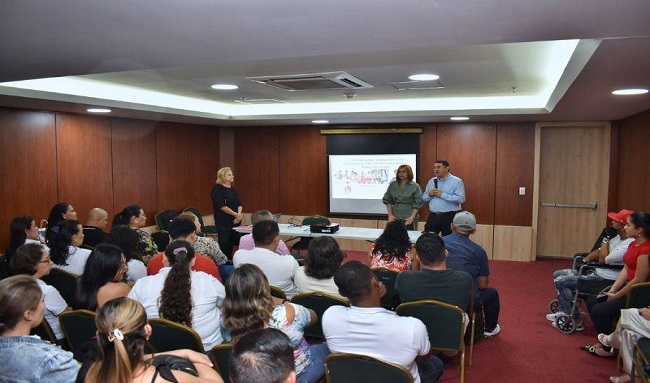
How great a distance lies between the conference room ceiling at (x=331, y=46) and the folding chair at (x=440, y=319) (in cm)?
161

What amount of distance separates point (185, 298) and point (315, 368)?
0.86m

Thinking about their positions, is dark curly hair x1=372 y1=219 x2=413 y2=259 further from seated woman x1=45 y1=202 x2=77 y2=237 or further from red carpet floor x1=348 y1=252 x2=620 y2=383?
seated woman x1=45 y1=202 x2=77 y2=237

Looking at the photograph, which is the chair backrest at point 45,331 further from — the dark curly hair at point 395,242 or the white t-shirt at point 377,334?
the dark curly hair at point 395,242

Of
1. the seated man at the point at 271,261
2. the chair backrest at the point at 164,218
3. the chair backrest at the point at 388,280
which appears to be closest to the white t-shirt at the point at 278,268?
the seated man at the point at 271,261

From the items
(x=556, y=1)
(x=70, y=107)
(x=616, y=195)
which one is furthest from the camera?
(x=616, y=195)

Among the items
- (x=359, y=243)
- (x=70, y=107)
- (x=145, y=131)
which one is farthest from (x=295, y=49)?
(x=359, y=243)

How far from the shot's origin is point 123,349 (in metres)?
1.84

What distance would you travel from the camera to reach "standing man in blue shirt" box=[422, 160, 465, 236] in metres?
7.05

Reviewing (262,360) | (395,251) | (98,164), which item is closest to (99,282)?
(262,360)

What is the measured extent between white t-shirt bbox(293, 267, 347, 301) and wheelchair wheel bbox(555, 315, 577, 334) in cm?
259

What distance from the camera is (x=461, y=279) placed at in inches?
135

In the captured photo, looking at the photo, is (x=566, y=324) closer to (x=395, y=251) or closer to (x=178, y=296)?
(x=395, y=251)

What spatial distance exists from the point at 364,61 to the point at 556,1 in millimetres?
2387

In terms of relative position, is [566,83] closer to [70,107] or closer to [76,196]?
[70,107]
